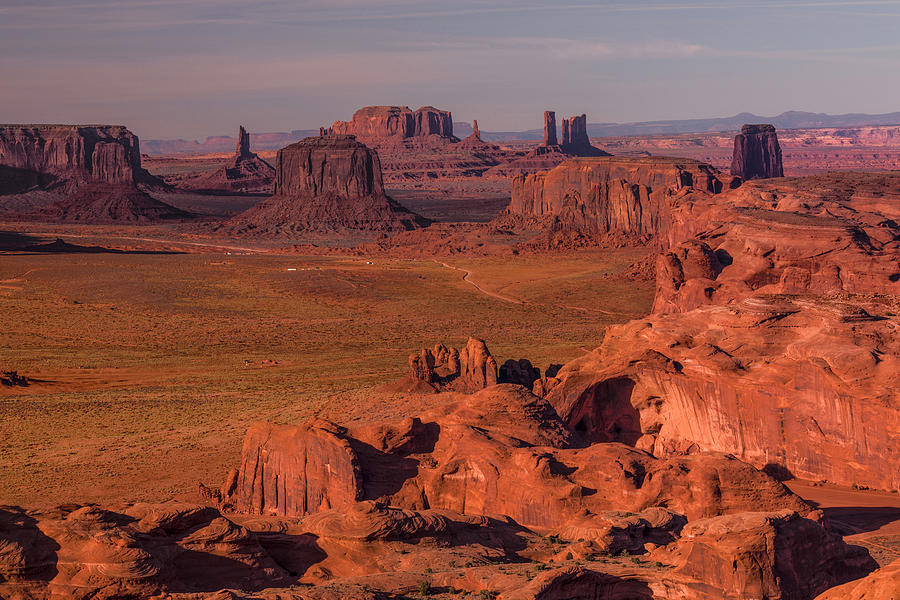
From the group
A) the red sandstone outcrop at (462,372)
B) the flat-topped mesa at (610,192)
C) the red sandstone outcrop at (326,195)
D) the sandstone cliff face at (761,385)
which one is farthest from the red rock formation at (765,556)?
the red sandstone outcrop at (326,195)

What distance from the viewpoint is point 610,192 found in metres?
138

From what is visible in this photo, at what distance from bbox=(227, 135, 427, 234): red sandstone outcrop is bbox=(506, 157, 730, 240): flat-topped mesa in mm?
20089

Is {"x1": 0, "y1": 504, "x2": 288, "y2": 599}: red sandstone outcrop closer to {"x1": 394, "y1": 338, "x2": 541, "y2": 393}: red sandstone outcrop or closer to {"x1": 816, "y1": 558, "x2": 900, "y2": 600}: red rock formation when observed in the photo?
{"x1": 816, "y1": 558, "x2": 900, "y2": 600}: red rock formation

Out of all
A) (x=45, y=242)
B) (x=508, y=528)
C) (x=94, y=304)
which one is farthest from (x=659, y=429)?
(x=45, y=242)

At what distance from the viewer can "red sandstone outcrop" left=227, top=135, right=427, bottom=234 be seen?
170375 millimetres

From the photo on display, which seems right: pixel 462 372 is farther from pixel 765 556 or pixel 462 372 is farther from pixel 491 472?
pixel 765 556

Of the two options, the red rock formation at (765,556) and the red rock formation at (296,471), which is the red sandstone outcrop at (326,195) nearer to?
the red rock formation at (296,471)

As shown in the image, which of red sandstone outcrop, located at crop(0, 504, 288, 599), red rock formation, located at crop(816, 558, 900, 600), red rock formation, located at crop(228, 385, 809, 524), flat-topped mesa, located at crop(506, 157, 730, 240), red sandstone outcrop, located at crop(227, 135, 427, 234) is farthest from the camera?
red sandstone outcrop, located at crop(227, 135, 427, 234)

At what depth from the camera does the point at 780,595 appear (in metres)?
20.5

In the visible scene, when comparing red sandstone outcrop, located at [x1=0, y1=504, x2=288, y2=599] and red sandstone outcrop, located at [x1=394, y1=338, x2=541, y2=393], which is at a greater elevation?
red sandstone outcrop, located at [x1=0, y1=504, x2=288, y2=599]

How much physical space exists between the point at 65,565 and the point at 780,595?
46.0 ft

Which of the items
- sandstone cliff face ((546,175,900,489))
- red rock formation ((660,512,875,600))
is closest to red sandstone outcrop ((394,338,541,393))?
sandstone cliff face ((546,175,900,489))

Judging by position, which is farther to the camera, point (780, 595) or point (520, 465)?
point (520, 465)

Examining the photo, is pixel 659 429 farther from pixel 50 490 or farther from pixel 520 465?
pixel 50 490
